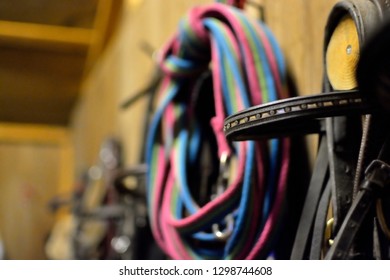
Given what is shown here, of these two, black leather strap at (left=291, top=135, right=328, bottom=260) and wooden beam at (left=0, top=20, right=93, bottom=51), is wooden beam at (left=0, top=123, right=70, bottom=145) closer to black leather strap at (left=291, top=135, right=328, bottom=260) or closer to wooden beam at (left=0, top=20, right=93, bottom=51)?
wooden beam at (left=0, top=20, right=93, bottom=51)

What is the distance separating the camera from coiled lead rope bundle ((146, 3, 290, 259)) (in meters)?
0.61

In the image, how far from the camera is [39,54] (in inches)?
53.8

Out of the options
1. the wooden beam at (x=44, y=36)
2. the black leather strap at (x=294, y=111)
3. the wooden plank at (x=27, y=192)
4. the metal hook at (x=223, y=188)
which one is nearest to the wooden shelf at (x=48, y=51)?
the wooden beam at (x=44, y=36)

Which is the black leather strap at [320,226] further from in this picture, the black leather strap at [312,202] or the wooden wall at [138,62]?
the wooden wall at [138,62]

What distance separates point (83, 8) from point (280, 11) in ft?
1.40

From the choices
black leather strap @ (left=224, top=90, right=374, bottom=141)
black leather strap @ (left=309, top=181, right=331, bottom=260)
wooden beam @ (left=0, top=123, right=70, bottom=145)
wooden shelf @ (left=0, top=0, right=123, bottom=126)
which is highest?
wooden shelf @ (left=0, top=0, right=123, bottom=126)

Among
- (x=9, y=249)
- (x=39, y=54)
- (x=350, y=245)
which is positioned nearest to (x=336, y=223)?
(x=350, y=245)

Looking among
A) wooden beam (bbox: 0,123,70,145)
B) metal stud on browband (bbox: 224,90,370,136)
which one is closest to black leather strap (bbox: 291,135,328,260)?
metal stud on browband (bbox: 224,90,370,136)

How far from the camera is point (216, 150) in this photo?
0.78m

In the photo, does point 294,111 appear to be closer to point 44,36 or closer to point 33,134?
point 44,36

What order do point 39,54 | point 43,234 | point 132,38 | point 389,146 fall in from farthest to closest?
point 43,234 < point 132,38 < point 39,54 < point 389,146

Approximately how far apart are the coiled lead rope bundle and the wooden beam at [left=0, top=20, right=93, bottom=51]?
23 centimetres

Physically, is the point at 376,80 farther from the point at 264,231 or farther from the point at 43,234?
the point at 43,234

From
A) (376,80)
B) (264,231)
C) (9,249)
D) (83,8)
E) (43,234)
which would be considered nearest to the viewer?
(376,80)
